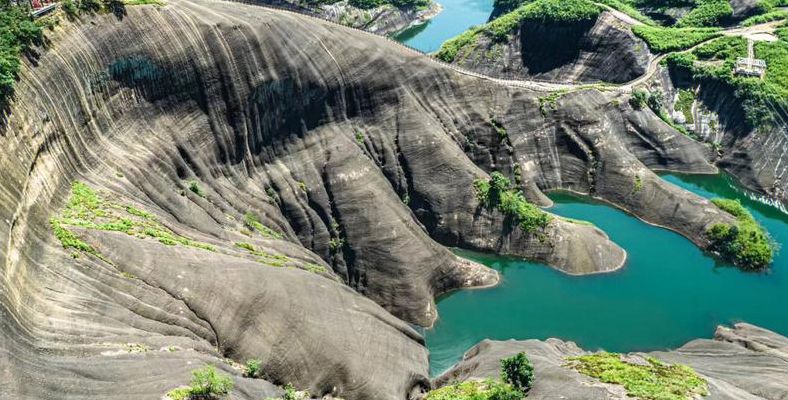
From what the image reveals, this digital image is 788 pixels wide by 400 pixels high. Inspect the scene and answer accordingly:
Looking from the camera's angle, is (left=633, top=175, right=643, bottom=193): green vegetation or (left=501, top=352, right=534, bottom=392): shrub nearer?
(left=501, top=352, right=534, bottom=392): shrub

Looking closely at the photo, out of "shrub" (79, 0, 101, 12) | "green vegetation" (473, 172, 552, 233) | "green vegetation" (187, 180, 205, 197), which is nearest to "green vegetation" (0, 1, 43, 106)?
"shrub" (79, 0, 101, 12)

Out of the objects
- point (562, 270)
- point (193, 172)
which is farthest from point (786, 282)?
point (193, 172)

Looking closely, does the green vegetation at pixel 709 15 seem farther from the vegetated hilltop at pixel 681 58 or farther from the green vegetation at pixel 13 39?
the green vegetation at pixel 13 39

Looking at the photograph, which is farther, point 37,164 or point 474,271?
point 474,271

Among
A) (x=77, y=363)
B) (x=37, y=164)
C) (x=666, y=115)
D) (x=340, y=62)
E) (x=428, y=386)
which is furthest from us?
(x=666, y=115)

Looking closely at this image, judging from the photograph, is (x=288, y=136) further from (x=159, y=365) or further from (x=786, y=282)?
(x=786, y=282)

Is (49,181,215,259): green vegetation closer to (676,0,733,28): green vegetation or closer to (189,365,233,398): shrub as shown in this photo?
(189,365,233,398): shrub

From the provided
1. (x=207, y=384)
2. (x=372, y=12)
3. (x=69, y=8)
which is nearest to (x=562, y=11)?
(x=372, y=12)

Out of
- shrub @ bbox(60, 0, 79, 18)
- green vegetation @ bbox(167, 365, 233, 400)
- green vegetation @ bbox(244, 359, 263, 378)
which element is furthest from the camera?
shrub @ bbox(60, 0, 79, 18)
